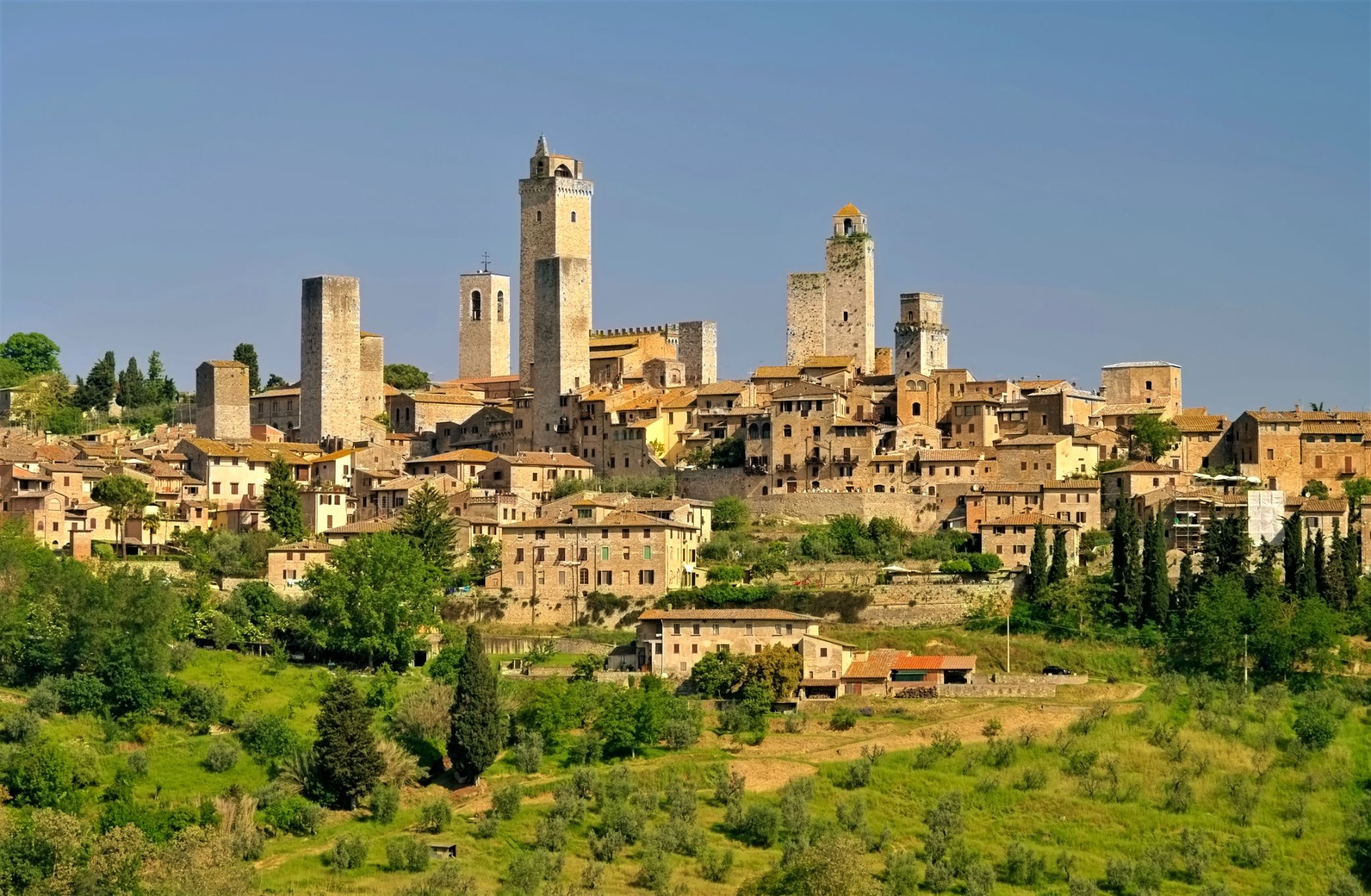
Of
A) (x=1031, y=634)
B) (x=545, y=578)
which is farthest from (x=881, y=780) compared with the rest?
(x=545, y=578)

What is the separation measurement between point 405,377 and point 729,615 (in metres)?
39.5

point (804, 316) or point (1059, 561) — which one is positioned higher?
point (804, 316)

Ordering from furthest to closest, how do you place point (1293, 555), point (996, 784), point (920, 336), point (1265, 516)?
point (920, 336) → point (1265, 516) → point (1293, 555) → point (996, 784)

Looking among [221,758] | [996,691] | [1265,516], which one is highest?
[1265,516]

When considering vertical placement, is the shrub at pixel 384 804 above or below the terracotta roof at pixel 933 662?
below

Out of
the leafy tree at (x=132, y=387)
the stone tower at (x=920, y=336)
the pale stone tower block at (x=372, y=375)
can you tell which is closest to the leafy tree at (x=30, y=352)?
the leafy tree at (x=132, y=387)

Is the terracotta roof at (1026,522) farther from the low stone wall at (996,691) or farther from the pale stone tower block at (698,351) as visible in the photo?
the pale stone tower block at (698,351)

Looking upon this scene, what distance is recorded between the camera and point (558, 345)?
89.9 m

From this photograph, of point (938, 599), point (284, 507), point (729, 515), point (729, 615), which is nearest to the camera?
point (729, 615)

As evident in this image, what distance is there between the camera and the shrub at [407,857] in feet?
184

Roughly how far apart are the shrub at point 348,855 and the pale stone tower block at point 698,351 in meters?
38.8

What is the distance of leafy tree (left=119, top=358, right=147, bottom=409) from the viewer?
342 ft

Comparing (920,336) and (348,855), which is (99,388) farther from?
(348,855)

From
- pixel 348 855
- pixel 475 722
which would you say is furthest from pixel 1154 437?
pixel 348 855
